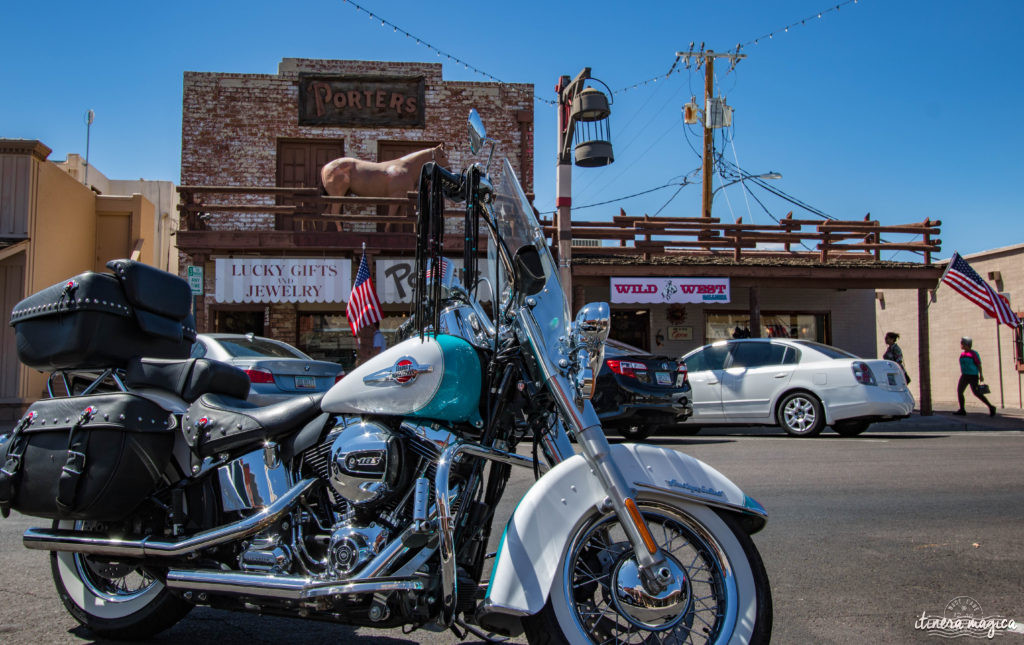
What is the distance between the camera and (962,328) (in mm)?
22688

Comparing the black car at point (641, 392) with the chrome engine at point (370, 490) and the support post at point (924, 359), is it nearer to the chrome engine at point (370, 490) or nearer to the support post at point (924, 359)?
the chrome engine at point (370, 490)

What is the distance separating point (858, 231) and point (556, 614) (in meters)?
18.7

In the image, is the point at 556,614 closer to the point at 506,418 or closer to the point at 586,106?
the point at 506,418

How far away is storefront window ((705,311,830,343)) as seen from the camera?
2094 centimetres

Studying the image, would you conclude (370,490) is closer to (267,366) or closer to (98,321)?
(98,321)

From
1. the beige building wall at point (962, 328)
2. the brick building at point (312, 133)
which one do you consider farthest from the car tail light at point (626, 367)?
the beige building wall at point (962, 328)

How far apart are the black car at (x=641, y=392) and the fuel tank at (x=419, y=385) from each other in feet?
23.1

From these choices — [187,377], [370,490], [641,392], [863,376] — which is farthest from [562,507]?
[863,376]

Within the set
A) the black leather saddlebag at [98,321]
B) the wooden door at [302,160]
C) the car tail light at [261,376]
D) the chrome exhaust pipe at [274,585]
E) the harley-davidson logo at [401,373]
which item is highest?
the wooden door at [302,160]

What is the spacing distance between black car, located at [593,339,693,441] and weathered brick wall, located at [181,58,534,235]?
9817 mm

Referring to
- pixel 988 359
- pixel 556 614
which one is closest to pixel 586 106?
pixel 556 614

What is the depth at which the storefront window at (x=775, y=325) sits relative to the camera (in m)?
20.9

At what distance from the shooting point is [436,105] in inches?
789

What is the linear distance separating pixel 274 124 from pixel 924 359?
16.6 meters
